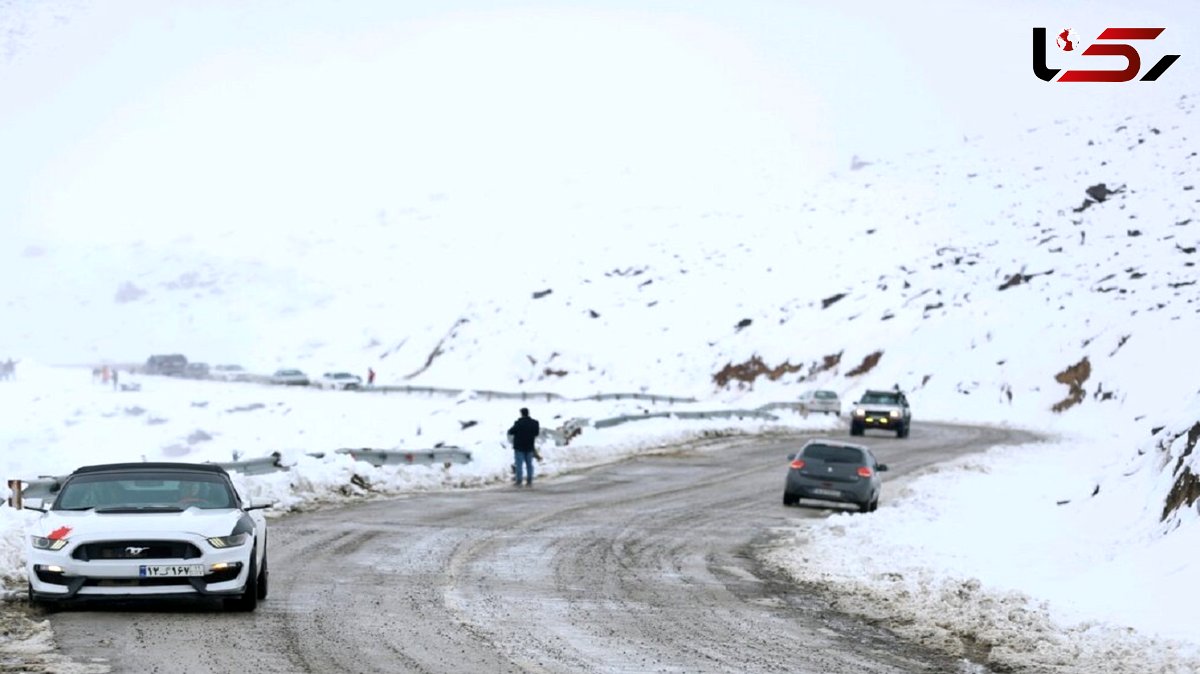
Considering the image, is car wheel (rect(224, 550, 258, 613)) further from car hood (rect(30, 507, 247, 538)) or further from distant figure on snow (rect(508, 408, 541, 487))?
distant figure on snow (rect(508, 408, 541, 487))

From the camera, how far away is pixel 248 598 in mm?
13195

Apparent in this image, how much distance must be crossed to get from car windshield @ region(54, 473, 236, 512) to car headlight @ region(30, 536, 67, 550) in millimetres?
Answer: 576

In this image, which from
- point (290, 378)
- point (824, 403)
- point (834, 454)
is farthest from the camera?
point (290, 378)

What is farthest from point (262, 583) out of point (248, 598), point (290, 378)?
point (290, 378)

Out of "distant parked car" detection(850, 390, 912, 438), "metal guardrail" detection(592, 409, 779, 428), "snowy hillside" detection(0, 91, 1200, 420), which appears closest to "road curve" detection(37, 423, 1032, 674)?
"metal guardrail" detection(592, 409, 779, 428)

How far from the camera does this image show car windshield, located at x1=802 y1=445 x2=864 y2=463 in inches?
1078

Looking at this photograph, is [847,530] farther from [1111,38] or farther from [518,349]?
[1111,38]

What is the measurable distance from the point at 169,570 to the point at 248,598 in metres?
0.84

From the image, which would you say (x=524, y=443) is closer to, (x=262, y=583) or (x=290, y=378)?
(x=262, y=583)

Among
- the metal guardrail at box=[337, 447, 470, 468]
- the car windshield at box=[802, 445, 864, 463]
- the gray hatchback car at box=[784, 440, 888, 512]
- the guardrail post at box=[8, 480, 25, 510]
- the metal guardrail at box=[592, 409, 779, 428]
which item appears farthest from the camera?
the metal guardrail at box=[592, 409, 779, 428]

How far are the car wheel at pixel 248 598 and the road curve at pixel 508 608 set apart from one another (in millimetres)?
225

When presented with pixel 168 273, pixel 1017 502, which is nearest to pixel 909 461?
pixel 1017 502

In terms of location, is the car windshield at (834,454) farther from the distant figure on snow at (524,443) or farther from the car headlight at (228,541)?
the car headlight at (228,541)

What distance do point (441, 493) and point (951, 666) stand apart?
18.1 meters
